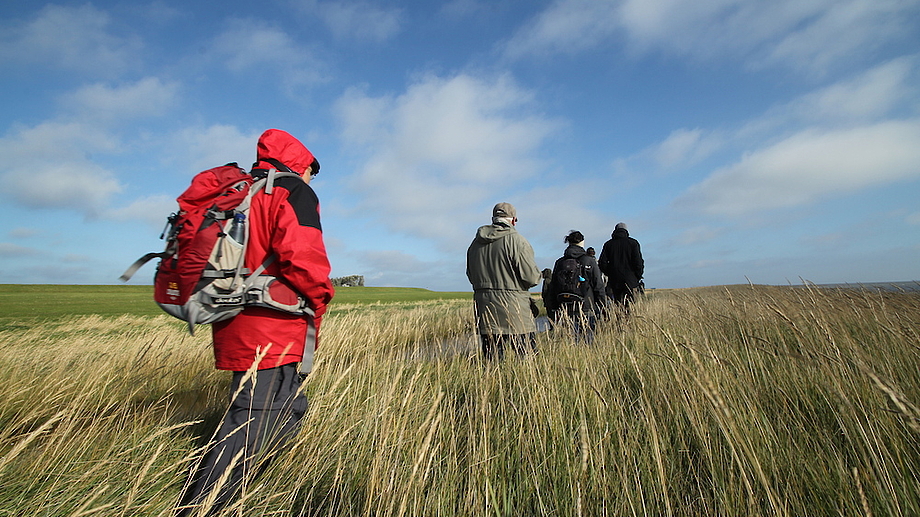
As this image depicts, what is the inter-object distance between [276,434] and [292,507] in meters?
0.35

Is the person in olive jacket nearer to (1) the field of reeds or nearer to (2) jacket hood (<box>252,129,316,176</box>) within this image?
(1) the field of reeds

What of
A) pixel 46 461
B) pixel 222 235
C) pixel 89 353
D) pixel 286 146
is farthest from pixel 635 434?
pixel 89 353

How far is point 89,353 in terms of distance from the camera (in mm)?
4082

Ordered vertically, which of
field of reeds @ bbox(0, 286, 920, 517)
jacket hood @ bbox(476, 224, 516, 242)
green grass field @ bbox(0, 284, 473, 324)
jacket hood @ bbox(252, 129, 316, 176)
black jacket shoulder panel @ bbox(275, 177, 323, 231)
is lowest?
field of reeds @ bbox(0, 286, 920, 517)

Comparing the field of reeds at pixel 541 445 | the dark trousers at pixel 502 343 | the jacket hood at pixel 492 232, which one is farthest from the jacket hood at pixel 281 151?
the dark trousers at pixel 502 343

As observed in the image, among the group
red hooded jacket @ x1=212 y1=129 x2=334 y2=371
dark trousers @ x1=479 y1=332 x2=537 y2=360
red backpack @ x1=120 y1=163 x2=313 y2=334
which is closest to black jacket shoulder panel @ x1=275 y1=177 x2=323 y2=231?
red hooded jacket @ x1=212 y1=129 x2=334 y2=371

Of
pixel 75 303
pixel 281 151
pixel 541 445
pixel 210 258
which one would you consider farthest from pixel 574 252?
pixel 75 303

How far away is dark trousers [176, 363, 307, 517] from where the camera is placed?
179cm

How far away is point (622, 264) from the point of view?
Result: 804 centimetres

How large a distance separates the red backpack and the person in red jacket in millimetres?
60

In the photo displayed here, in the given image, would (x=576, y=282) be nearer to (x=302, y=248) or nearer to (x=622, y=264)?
(x=622, y=264)

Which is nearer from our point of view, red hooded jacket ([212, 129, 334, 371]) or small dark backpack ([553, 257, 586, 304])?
red hooded jacket ([212, 129, 334, 371])

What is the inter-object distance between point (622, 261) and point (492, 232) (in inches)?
180

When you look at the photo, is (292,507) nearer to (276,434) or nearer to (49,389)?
(276,434)
